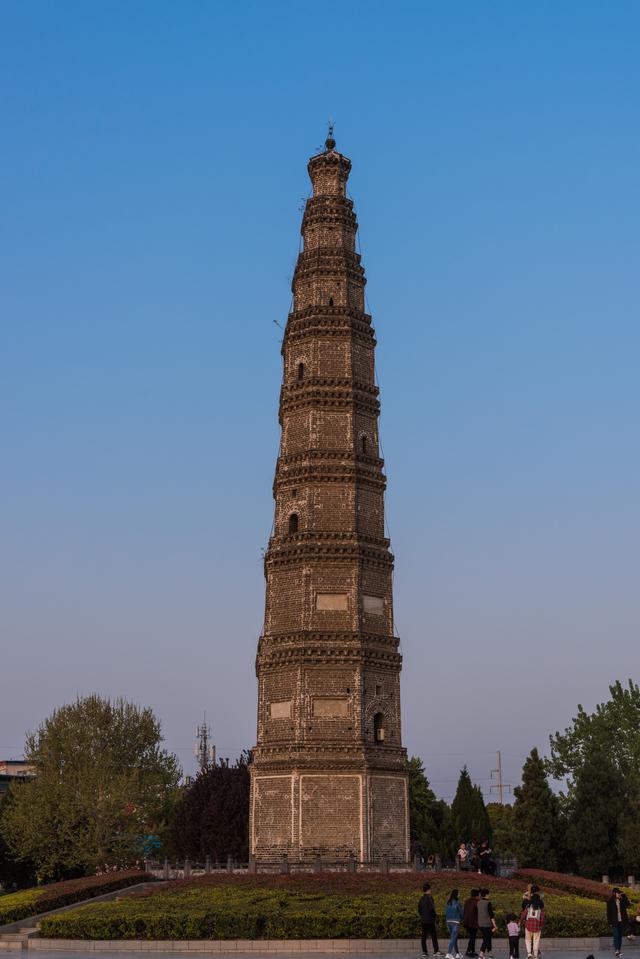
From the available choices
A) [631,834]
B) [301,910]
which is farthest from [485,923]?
[631,834]

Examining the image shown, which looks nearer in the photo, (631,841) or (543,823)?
(631,841)

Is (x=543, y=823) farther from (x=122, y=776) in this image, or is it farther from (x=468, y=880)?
(x=468, y=880)

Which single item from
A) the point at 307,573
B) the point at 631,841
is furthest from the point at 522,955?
the point at 631,841

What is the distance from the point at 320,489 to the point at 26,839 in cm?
2505

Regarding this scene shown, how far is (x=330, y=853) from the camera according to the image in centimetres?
4397

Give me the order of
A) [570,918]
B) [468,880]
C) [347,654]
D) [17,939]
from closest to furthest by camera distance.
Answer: [570,918] → [17,939] → [468,880] → [347,654]

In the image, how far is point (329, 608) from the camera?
48250 mm

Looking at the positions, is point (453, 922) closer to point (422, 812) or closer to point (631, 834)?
point (631, 834)

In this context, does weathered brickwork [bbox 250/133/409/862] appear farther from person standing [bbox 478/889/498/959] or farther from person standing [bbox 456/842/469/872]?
person standing [bbox 478/889/498/959]

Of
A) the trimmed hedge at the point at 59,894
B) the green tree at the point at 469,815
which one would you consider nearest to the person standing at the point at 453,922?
the trimmed hedge at the point at 59,894

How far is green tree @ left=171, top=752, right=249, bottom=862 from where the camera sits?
6769cm

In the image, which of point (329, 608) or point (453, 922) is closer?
point (453, 922)

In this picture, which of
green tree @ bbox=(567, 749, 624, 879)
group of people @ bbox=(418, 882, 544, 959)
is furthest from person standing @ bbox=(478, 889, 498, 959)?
green tree @ bbox=(567, 749, 624, 879)

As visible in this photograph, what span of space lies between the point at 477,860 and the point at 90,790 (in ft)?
77.2
